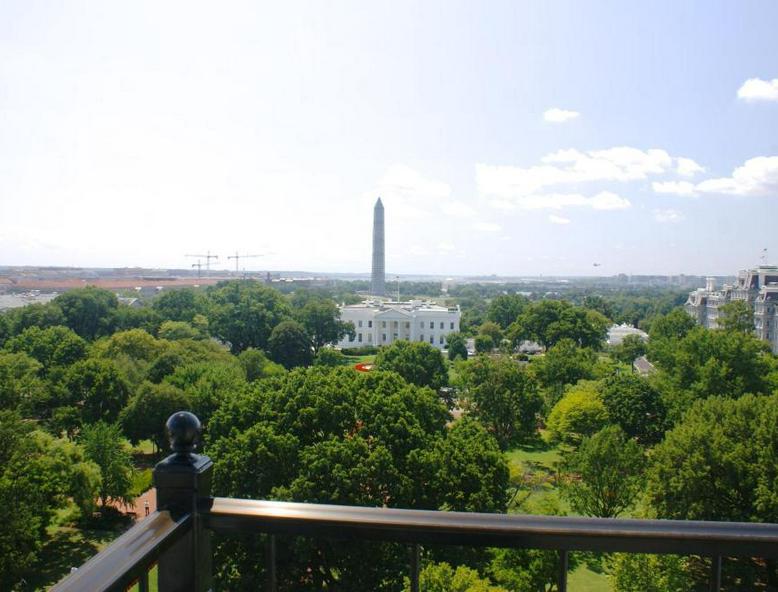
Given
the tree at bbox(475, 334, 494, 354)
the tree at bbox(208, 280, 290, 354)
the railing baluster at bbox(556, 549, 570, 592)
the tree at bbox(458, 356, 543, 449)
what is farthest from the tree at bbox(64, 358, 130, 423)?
the tree at bbox(475, 334, 494, 354)

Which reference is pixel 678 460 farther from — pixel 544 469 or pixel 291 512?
pixel 291 512

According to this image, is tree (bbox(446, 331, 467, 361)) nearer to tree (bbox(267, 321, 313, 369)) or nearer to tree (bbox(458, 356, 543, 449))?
tree (bbox(267, 321, 313, 369))

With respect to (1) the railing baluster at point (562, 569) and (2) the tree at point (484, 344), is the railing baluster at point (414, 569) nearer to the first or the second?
(1) the railing baluster at point (562, 569)

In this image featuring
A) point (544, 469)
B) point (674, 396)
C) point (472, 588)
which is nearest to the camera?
point (472, 588)

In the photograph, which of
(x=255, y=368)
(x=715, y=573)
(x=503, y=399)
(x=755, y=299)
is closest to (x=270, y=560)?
(x=715, y=573)

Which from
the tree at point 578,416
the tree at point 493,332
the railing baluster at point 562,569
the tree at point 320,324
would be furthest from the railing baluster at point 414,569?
the tree at point 493,332

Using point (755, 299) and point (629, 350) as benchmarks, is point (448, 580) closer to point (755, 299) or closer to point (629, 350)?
point (629, 350)

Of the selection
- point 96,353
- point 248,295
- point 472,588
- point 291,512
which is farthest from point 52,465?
point 248,295
